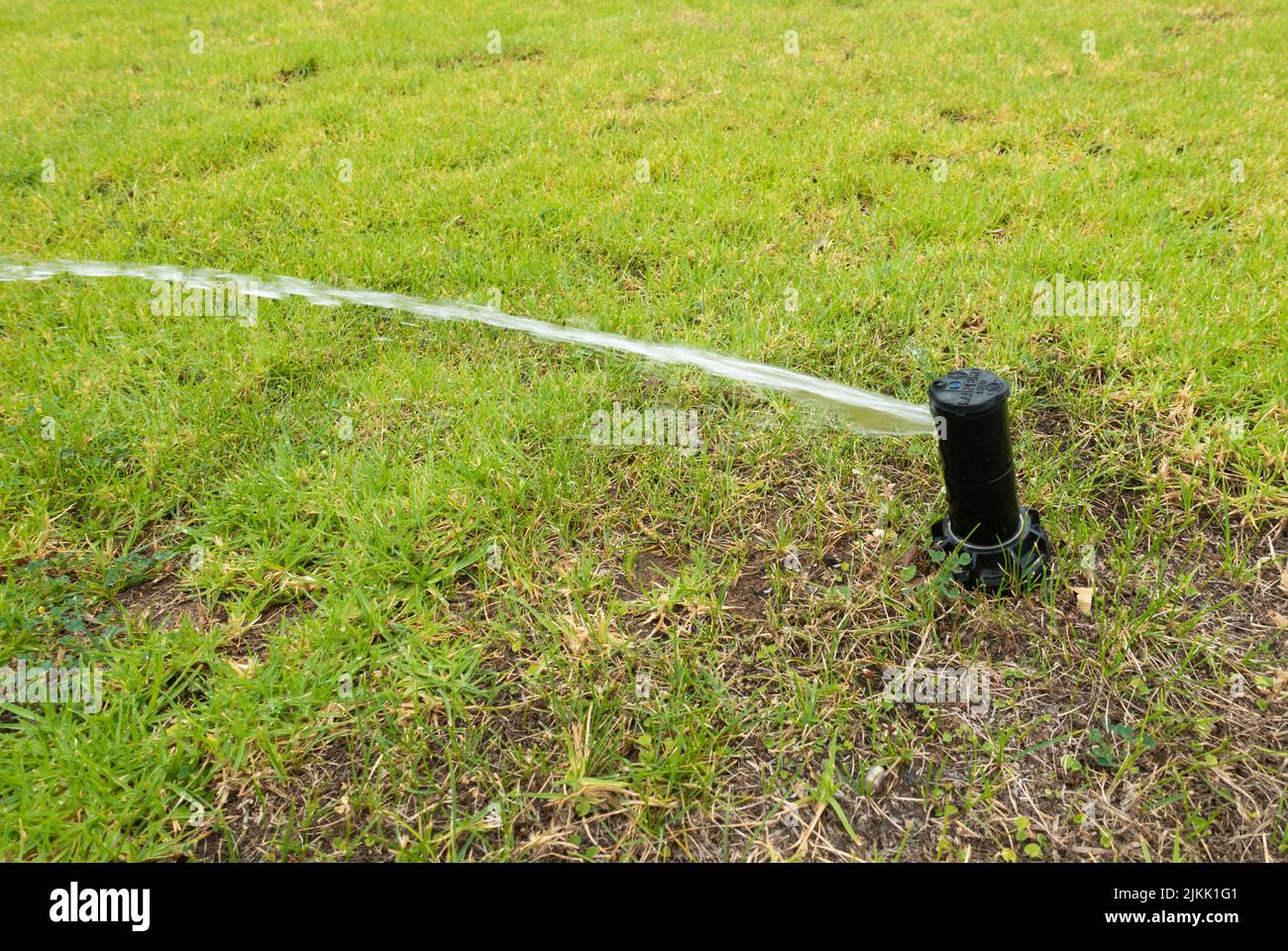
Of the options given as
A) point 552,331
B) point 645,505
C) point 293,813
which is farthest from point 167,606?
point 552,331


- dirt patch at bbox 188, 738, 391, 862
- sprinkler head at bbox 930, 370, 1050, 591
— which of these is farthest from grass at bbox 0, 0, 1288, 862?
sprinkler head at bbox 930, 370, 1050, 591

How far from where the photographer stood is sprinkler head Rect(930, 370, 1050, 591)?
1.86 meters

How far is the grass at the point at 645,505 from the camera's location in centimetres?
181

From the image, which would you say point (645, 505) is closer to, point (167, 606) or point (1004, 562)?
point (1004, 562)

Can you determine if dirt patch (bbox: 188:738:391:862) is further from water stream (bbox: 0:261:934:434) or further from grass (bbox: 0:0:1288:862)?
water stream (bbox: 0:261:934:434)

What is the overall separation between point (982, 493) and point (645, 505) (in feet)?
3.36

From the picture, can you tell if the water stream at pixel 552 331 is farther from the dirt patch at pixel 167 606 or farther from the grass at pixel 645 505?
the dirt patch at pixel 167 606

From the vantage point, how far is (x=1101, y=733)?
6.15 ft

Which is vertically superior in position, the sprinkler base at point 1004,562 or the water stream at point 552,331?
the water stream at point 552,331

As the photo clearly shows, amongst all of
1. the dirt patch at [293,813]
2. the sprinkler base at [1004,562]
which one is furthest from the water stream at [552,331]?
the dirt patch at [293,813]
